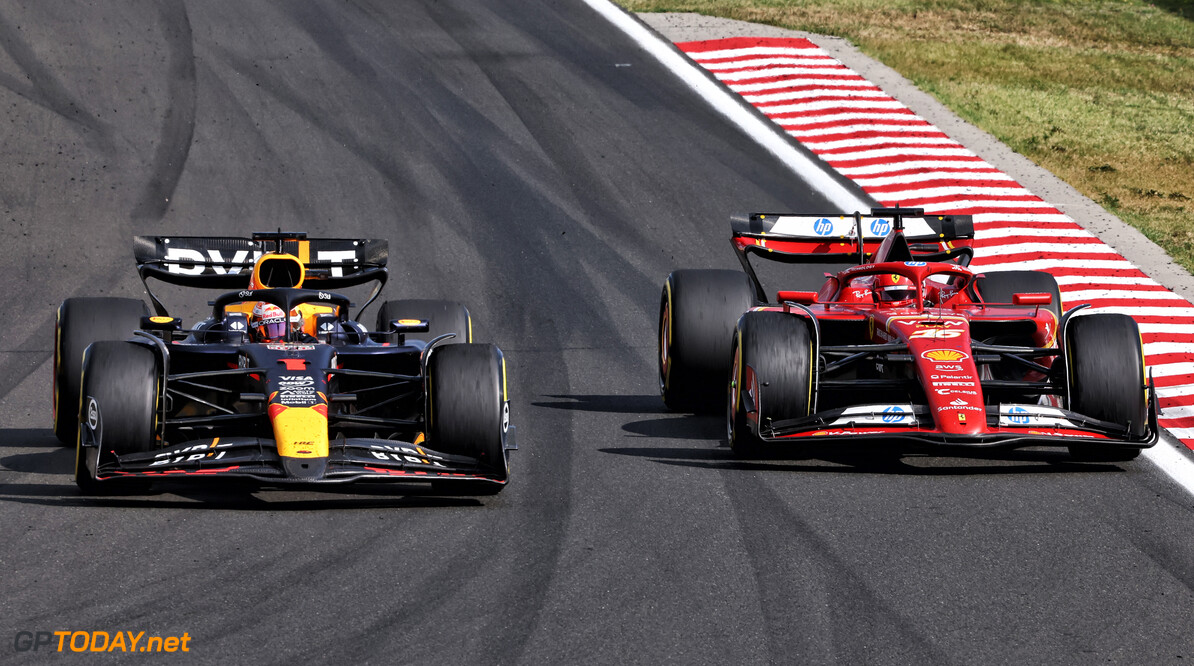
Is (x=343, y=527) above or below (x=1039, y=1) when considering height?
→ below

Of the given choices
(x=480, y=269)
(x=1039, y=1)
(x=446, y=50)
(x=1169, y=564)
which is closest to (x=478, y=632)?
(x=1169, y=564)

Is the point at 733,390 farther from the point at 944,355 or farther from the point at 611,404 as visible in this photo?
the point at 611,404

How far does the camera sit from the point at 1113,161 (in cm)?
2327

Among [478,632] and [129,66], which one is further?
[129,66]

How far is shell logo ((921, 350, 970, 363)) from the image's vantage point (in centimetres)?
1050

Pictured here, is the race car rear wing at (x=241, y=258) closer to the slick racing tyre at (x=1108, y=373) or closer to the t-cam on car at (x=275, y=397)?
the t-cam on car at (x=275, y=397)

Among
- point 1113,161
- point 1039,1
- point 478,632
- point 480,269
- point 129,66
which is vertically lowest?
point 478,632

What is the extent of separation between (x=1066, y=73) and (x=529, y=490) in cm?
2091

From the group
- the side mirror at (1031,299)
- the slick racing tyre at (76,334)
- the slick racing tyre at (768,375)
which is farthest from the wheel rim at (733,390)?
the slick racing tyre at (76,334)

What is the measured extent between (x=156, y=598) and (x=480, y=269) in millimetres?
10990

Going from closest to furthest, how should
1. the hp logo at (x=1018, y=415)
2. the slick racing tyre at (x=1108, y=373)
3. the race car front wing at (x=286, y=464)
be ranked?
the race car front wing at (x=286, y=464) < the hp logo at (x=1018, y=415) < the slick racing tyre at (x=1108, y=373)

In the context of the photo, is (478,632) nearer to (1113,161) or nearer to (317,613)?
(317,613)

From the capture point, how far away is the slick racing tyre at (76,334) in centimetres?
1089

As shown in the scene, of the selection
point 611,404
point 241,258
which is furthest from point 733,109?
point 241,258
